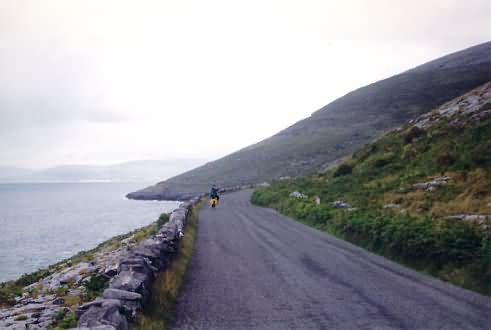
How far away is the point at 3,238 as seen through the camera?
5112cm

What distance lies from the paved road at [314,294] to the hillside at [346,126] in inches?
2763

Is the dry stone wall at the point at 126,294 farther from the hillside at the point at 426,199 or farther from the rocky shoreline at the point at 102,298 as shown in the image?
the hillside at the point at 426,199

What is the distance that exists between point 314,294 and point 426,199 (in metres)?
12.0

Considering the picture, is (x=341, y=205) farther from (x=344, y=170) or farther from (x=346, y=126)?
(x=346, y=126)

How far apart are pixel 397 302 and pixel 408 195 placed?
42.7 ft

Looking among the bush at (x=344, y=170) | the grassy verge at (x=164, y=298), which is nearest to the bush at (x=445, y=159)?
the bush at (x=344, y=170)

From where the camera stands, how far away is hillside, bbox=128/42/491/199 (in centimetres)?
9944

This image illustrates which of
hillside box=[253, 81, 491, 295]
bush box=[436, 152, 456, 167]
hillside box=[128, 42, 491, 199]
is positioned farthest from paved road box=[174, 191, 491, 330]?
hillside box=[128, 42, 491, 199]

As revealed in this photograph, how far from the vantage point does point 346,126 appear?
121188 millimetres

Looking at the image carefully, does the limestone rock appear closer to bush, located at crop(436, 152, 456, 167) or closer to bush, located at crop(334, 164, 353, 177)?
bush, located at crop(436, 152, 456, 167)

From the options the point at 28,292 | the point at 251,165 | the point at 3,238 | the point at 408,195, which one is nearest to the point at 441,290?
the point at 408,195

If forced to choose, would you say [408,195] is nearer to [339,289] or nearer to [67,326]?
[339,289]

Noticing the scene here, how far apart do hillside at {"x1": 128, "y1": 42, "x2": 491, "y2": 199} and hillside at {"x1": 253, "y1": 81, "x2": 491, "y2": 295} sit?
50044 mm

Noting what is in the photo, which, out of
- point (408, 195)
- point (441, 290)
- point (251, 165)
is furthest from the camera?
point (251, 165)
